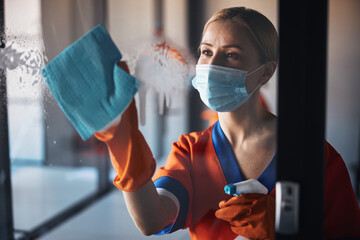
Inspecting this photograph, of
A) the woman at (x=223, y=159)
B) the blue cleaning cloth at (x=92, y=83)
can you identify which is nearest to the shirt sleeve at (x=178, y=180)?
the woman at (x=223, y=159)

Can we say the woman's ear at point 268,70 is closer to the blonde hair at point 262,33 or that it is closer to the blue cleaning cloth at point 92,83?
the blonde hair at point 262,33

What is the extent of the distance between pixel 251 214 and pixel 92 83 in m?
0.55

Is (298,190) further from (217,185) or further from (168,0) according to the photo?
(168,0)

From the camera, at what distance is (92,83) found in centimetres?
86

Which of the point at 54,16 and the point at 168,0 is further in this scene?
the point at 54,16

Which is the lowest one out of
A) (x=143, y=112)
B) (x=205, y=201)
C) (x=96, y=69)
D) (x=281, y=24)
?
(x=205, y=201)

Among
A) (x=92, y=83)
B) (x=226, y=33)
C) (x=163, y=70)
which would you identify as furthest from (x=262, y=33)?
(x=92, y=83)

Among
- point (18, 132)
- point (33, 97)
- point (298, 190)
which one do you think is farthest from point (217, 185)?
point (18, 132)

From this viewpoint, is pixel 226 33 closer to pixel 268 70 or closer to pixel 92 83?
pixel 268 70

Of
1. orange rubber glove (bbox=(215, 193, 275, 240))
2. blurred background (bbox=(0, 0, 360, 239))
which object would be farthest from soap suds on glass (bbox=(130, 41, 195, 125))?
orange rubber glove (bbox=(215, 193, 275, 240))

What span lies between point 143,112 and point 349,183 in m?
0.60

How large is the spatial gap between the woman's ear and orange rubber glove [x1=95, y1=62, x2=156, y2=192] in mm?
355

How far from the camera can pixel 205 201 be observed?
0.98 m

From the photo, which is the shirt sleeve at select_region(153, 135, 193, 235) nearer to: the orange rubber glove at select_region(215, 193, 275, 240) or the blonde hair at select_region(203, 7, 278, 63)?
the orange rubber glove at select_region(215, 193, 275, 240)
